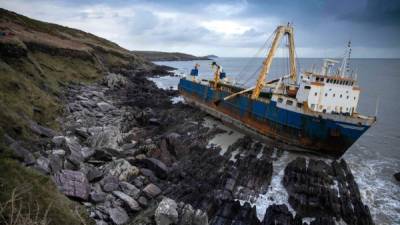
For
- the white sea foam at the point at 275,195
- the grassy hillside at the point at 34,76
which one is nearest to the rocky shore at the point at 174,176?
the white sea foam at the point at 275,195

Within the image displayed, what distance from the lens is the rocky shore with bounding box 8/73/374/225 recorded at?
474 inches

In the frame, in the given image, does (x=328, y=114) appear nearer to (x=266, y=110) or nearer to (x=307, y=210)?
(x=266, y=110)

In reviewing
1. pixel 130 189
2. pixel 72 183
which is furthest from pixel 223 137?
pixel 72 183

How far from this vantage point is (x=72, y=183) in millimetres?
12086

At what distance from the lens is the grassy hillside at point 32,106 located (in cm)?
834

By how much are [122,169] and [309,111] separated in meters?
15.1

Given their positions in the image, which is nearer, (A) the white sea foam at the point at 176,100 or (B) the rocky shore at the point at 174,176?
(B) the rocky shore at the point at 174,176

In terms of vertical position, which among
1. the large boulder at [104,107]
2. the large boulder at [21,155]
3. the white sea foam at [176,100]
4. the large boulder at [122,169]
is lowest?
the white sea foam at [176,100]

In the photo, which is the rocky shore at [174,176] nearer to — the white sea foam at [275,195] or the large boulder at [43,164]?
the large boulder at [43,164]

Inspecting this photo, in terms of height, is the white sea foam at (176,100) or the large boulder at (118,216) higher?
the large boulder at (118,216)

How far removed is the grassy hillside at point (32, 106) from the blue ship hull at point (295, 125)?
16390 mm

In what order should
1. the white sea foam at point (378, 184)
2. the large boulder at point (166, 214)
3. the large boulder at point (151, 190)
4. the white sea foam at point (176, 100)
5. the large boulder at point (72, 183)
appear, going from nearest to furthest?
the large boulder at point (166, 214)
the large boulder at point (72, 183)
the large boulder at point (151, 190)
the white sea foam at point (378, 184)
the white sea foam at point (176, 100)

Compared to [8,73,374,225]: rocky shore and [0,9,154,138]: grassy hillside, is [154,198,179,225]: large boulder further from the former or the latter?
[0,9,154,138]: grassy hillside

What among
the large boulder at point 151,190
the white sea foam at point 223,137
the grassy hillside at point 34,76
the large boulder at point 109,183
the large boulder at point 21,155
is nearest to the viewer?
the large boulder at point 21,155
